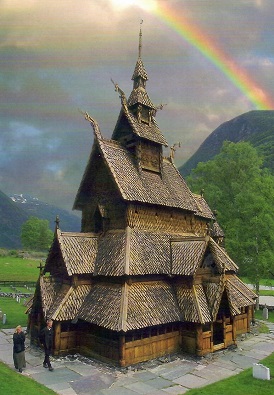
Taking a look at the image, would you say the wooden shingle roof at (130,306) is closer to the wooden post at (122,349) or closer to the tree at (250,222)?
the wooden post at (122,349)

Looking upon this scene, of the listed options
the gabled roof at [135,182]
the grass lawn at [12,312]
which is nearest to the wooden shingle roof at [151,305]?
the gabled roof at [135,182]

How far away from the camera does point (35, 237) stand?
115m

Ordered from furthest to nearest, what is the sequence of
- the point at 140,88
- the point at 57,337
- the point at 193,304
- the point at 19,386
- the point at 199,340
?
the point at 140,88 < the point at 193,304 < the point at 199,340 < the point at 57,337 < the point at 19,386

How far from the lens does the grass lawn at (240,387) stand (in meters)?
13.7

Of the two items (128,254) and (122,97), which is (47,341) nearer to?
(128,254)

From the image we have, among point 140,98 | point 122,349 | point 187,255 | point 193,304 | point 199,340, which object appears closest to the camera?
point 122,349

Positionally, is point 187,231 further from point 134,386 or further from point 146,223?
point 134,386

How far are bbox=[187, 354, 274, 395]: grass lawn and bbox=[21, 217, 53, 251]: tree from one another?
103260mm

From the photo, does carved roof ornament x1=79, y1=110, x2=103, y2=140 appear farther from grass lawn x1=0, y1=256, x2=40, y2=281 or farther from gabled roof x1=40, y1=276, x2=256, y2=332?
grass lawn x1=0, y1=256, x2=40, y2=281

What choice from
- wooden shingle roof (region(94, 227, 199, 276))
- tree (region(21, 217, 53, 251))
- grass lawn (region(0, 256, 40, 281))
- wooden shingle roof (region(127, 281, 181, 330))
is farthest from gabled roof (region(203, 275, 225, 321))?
tree (region(21, 217, 53, 251))

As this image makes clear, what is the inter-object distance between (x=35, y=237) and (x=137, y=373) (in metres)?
105

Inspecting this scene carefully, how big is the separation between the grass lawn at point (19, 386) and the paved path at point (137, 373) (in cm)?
57

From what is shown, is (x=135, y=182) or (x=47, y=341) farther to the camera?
(x=135, y=182)

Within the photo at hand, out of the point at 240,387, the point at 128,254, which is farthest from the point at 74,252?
the point at 240,387
